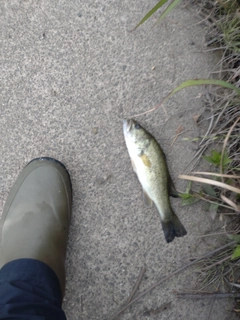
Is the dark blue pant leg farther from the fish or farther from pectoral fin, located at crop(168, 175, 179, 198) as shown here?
pectoral fin, located at crop(168, 175, 179, 198)

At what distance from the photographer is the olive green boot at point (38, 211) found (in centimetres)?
220

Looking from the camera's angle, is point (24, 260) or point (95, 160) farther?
point (95, 160)

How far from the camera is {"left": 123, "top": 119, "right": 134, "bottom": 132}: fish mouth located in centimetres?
211

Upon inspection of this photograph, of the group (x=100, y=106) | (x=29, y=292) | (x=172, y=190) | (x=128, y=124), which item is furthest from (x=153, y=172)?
(x=29, y=292)

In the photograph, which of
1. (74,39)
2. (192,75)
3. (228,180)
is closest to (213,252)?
(228,180)

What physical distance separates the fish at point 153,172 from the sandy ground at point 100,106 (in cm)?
10

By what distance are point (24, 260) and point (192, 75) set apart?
1.71 m

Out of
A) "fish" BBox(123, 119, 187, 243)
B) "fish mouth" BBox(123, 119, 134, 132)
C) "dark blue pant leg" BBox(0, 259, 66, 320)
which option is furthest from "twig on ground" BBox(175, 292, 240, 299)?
"fish mouth" BBox(123, 119, 134, 132)

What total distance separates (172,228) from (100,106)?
0.99 meters

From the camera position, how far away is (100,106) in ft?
7.57

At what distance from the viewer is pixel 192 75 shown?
233 centimetres

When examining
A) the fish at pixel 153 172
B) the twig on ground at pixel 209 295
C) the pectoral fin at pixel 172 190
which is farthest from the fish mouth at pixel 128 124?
the twig on ground at pixel 209 295

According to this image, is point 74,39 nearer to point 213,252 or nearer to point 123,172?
point 123,172

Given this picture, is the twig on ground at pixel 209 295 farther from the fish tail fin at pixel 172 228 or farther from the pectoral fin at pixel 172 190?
the pectoral fin at pixel 172 190
